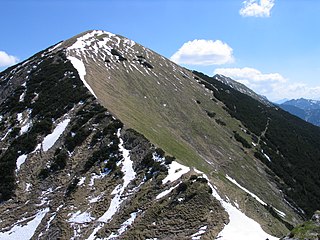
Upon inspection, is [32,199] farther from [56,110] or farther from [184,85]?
[184,85]

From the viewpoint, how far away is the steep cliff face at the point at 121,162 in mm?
26578

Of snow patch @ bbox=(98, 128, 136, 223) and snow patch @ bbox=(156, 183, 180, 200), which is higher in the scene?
snow patch @ bbox=(98, 128, 136, 223)

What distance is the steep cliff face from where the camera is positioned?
1046 inches

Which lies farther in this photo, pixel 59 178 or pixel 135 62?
pixel 135 62

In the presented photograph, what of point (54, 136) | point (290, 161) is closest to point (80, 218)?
point (54, 136)

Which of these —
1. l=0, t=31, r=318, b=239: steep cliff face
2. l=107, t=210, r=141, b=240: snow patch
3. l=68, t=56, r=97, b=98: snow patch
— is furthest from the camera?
l=68, t=56, r=97, b=98: snow patch

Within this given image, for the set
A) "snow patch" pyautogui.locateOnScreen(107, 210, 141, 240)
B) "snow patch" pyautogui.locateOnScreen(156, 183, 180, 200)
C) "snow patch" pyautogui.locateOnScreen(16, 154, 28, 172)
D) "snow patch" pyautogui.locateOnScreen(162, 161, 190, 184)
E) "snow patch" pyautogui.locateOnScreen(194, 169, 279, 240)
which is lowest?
"snow patch" pyautogui.locateOnScreen(194, 169, 279, 240)

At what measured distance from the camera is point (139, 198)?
29656mm

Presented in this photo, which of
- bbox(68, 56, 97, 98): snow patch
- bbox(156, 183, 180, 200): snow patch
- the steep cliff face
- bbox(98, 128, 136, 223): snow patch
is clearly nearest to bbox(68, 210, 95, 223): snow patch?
the steep cliff face

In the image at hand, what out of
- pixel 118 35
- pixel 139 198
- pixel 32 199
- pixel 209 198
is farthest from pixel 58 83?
pixel 118 35

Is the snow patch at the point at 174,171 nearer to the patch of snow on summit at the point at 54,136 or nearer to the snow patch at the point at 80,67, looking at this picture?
the patch of snow on summit at the point at 54,136

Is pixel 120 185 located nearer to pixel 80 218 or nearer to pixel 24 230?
pixel 80 218

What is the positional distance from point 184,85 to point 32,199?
6241cm

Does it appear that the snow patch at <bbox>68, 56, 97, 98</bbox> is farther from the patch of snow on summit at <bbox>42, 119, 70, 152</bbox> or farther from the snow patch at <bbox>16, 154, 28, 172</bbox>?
the snow patch at <bbox>16, 154, 28, 172</bbox>
